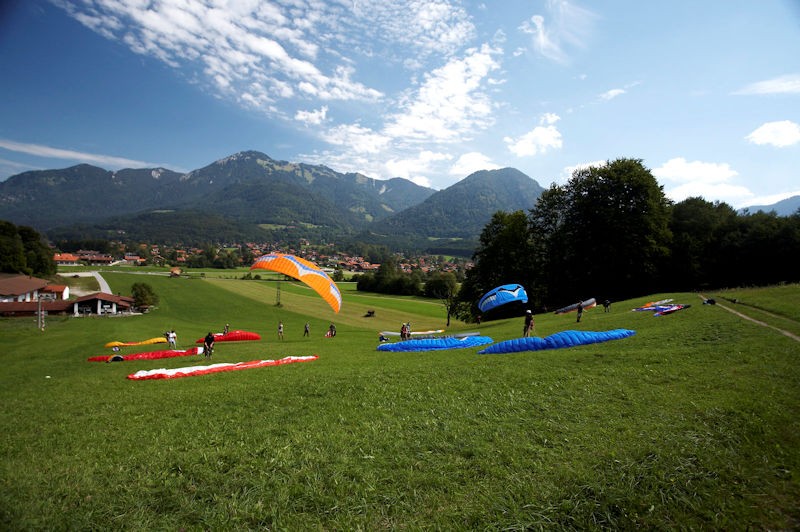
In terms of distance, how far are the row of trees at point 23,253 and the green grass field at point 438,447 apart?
263ft

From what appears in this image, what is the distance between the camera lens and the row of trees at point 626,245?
42156 mm

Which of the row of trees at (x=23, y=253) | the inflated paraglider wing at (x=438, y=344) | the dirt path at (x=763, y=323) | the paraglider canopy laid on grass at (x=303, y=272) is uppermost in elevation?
the row of trees at (x=23, y=253)

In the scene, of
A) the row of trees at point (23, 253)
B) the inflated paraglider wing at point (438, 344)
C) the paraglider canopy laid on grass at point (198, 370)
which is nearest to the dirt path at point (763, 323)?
the inflated paraglider wing at point (438, 344)

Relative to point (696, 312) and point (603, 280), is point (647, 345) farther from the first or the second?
point (603, 280)

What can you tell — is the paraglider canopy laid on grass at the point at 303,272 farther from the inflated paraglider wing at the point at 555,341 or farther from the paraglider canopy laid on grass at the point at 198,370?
the inflated paraglider wing at the point at 555,341

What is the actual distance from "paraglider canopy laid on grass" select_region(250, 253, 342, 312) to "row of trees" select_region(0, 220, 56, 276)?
78.0 metres

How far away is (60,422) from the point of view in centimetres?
1067

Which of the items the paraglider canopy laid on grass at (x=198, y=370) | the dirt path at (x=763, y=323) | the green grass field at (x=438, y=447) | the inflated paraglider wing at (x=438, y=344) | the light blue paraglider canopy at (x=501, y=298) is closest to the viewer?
the green grass field at (x=438, y=447)

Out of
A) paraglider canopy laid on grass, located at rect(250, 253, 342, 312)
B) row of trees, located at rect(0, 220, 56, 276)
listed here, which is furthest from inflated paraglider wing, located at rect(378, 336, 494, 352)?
row of trees, located at rect(0, 220, 56, 276)

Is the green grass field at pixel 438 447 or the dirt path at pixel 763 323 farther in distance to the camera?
the dirt path at pixel 763 323

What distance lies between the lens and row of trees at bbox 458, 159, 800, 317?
138ft

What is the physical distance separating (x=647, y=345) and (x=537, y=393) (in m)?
8.53

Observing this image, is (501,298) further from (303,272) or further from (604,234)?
(604,234)

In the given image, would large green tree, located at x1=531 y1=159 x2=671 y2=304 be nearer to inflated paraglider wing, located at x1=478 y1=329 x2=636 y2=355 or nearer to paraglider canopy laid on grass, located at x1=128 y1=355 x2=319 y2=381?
inflated paraglider wing, located at x1=478 y1=329 x2=636 y2=355
